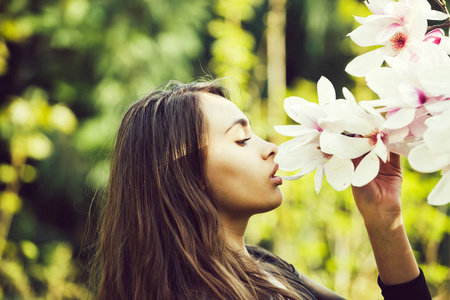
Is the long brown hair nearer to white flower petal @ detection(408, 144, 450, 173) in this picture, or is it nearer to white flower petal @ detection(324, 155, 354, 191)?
white flower petal @ detection(324, 155, 354, 191)

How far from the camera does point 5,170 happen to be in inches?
128

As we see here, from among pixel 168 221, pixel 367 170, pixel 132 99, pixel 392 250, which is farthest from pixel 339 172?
pixel 132 99

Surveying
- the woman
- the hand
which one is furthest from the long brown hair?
the hand

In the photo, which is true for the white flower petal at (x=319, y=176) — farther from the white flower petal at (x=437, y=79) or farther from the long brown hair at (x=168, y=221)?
the long brown hair at (x=168, y=221)

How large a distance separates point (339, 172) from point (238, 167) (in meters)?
0.39

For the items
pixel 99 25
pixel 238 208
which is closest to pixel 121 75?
pixel 99 25

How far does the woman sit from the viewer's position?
926mm

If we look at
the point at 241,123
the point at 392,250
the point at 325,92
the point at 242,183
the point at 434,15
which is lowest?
the point at 392,250

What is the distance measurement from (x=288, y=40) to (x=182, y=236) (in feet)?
12.7

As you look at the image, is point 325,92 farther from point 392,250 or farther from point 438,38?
point 392,250

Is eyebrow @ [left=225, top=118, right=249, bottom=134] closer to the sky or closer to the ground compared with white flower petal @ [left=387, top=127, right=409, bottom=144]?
closer to the ground

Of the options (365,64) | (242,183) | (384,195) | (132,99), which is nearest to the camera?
(365,64)

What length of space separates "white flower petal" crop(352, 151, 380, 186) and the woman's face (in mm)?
400

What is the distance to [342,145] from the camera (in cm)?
60
